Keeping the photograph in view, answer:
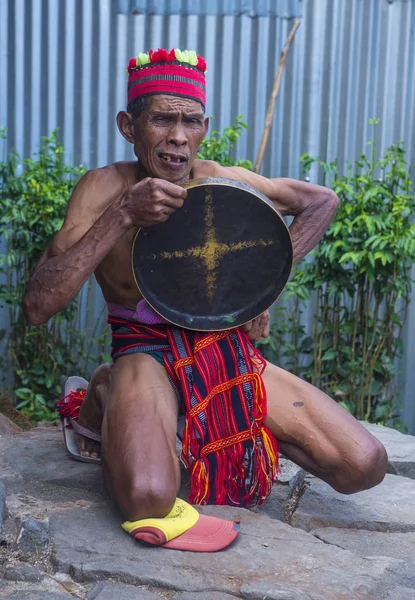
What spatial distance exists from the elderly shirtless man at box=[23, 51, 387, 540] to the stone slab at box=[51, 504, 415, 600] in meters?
0.16

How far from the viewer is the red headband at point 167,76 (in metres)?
3.24

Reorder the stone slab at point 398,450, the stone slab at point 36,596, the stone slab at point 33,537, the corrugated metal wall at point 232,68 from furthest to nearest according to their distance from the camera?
the corrugated metal wall at point 232,68, the stone slab at point 398,450, the stone slab at point 33,537, the stone slab at point 36,596

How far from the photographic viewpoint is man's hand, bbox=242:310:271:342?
132 inches

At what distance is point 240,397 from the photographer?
3.21 m

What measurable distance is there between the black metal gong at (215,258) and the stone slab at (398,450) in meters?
1.25

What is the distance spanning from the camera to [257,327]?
3.39 meters

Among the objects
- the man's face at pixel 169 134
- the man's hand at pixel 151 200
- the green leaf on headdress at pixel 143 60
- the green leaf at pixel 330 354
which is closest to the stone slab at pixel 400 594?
the man's hand at pixel 151 200

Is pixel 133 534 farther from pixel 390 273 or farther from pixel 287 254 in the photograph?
pixel 390 273

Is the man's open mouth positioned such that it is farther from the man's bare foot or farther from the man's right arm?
the man's bare foot

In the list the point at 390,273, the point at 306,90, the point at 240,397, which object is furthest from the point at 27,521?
the point at 306,90

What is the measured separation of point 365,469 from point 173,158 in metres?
1.35

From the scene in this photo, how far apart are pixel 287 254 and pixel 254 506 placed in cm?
96

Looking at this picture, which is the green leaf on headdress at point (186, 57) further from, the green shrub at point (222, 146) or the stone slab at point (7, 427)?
the stone slab at point (7, 427)

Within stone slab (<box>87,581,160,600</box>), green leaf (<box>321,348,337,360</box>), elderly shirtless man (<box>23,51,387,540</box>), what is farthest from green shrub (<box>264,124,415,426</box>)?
stone slab (<box>87,581,160,600</box>)
